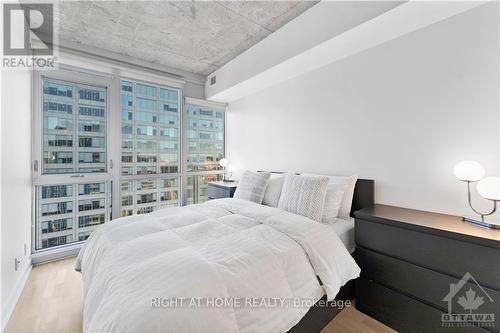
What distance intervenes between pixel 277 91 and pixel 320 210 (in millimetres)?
2027

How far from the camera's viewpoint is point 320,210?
200 centimetres

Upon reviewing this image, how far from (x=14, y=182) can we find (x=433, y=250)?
11.3 ft

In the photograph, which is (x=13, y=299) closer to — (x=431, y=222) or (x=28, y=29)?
(x=28, y=29)

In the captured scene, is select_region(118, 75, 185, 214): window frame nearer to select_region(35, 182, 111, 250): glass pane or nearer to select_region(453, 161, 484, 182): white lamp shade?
select_region(35, 182, 111, 250): glass pane

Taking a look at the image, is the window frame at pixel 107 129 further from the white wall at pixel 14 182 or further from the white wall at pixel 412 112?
the white wall at pixel 412 112

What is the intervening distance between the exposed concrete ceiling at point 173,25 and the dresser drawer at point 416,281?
2.42m

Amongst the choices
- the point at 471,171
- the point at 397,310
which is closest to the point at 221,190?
the point at 397,310

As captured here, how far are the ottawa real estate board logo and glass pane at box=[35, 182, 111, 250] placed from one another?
151cm

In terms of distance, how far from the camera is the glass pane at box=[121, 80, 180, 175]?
11.0 ft

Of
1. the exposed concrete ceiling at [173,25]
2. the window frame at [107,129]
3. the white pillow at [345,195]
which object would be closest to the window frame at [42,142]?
the window frame at [107,129]

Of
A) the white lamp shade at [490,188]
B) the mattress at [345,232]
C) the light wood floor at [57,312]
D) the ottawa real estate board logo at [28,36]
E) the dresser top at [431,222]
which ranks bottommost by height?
the light wood floor at [57,312]

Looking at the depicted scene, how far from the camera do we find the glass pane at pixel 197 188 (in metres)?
4.04

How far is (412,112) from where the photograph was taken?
1.95 meters

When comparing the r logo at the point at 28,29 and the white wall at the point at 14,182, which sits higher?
the r logo at the point at 28,29
